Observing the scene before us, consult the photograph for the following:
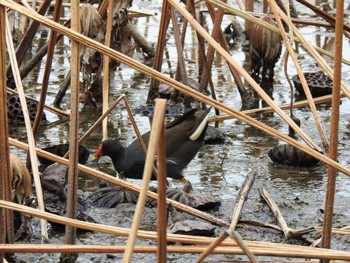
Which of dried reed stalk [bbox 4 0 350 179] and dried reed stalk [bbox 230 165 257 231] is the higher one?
dried reed stalk [bbox 4 0 350 179]

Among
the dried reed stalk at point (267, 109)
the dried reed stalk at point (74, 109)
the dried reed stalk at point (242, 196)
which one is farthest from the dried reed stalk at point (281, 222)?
the dried reed stalk at point (267, 109)

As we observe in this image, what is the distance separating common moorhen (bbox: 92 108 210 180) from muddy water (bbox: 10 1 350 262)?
15 cm

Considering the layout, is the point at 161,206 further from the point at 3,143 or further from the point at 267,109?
the point at 267,109

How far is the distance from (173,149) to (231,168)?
38 cm

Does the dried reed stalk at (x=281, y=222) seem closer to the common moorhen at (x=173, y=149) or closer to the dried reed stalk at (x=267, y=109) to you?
the common moorhen at (x=173, y=149)

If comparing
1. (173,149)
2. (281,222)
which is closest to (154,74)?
(281,222)

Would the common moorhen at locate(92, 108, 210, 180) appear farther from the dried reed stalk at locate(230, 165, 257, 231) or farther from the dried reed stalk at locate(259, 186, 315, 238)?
the dried reed stalk at locate(259, 186, 315, 238)

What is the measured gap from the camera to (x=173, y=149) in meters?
5.46

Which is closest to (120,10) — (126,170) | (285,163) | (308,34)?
(126,170)

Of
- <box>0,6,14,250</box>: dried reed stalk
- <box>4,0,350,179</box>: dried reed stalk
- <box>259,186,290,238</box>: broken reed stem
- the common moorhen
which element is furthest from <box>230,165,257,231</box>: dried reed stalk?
<box>0,6,14,250</box>: dried reed stalk

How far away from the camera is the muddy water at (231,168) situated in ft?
14.1

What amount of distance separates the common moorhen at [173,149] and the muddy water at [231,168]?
0.15 metres

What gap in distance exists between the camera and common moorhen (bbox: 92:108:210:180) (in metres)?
5.18

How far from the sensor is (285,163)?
5.41 meters
